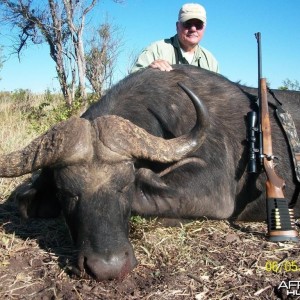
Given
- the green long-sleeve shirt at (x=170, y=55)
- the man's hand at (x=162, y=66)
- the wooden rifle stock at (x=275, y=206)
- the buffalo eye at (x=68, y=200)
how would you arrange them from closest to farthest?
the buffalo eye at (x=68, y=200) < the wooden rifle stock at (x=275, y=206) < the man's hand at (x=162, y=66) < the green long-sleeve shirt at (x=170, y=55)

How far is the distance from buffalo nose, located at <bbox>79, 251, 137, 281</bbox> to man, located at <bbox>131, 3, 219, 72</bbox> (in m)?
3.92

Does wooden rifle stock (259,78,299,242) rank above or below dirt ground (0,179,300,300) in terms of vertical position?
above

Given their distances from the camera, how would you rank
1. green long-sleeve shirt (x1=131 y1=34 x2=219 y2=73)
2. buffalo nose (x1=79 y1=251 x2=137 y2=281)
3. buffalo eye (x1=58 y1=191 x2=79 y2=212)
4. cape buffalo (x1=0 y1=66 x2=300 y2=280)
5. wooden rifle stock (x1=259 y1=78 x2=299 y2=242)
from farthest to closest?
green long-sleeve shirt (x1=131 y1=34 x2=219 y2=73) < wooden rifle stock (x1=259 y1=78 x2=299 y2=242) < buffalo eye (x1=58 y1=191 x2=79 y2=212) < cape buffalo (x1=0 y1=66 x2=300 y2=280) < buffalo nose (x1=79 y1=251 x2=137 y2=281)

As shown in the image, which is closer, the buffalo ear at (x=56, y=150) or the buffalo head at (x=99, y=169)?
the buffalo head at (x=99, y=169)

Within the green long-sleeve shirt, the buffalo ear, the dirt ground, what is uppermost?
the green long-sleeve shirt

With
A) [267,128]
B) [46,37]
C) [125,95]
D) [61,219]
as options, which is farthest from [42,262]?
[46,37]

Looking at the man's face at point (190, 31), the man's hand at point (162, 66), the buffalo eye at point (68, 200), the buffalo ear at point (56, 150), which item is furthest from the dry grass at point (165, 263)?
the man's face at point (190, 31)

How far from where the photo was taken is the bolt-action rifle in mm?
3662

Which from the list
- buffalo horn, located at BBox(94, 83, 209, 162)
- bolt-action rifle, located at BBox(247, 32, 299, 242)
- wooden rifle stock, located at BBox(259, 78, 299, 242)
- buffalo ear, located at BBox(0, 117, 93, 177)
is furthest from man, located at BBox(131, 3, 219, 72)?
buffalo ear, located at BBox(0, 117, 93, 177)

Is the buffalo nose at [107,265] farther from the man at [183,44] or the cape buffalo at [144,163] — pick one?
the man at [183,44]

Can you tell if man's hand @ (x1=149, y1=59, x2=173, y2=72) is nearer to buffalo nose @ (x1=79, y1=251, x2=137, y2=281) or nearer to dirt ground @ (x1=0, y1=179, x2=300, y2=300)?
dirt ground @ (x1=0, y1=179, x2=300, y2=300)

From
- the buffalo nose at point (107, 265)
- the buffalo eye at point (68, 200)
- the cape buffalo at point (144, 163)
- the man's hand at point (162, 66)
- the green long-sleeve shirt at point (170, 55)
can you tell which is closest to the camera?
the buffalo nose at point (107, 265)

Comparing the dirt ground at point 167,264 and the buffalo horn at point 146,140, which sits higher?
the buffalo horn at point 146,140

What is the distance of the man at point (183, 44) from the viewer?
6.48 meters
